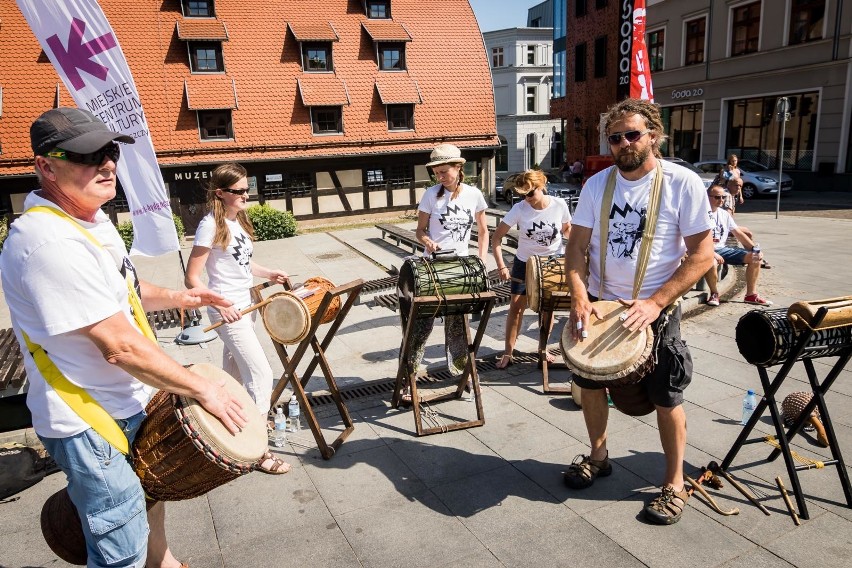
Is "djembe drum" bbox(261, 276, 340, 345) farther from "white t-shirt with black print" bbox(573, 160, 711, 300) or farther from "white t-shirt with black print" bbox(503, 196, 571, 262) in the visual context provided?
"white t-shirt with black print" bbox(503, 196, 571, 262)

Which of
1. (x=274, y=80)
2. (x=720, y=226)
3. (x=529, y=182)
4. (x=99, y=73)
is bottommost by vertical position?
(x=720, y=226)

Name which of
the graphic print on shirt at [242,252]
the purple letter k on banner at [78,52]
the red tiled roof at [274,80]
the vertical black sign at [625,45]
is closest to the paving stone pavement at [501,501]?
the graphic print on shirt at [242,252]

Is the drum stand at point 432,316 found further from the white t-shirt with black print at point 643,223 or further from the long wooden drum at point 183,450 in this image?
the long wooden drum at point 183,450

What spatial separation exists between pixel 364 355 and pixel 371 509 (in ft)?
10.5

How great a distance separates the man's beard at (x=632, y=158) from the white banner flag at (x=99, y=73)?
471cm

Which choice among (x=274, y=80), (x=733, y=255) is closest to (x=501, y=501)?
(x=733, y=255)

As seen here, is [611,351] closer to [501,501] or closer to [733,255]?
[501,501]

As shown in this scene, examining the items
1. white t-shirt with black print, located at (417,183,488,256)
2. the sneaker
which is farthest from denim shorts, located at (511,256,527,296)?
the sneaker

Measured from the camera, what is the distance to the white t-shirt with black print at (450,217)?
5574 mm

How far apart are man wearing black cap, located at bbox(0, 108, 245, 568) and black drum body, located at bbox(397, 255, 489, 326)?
2450 mm

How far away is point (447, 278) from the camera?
477cm

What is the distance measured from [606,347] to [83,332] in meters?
2.61

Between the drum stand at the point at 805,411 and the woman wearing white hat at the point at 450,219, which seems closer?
the drum stand at the point at 805,411

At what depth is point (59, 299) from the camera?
2113mm
